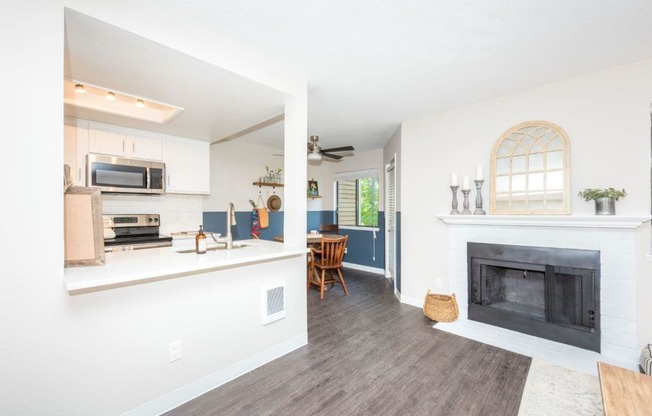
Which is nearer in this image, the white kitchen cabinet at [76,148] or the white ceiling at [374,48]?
the white ceiling at [374,48]

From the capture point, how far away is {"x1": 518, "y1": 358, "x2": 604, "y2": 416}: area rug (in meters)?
1.80

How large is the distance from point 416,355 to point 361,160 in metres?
4.08

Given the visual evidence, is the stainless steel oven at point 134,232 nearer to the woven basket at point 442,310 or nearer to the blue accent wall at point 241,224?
the blue accent wall at point 241,224

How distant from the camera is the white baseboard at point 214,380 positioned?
1758mm

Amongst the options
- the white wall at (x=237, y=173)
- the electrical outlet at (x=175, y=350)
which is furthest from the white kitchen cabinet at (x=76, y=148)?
the electrical outlet at (x=175, y=350)

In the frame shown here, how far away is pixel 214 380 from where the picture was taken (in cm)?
204

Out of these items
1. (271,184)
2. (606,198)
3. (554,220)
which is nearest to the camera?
(606,198)

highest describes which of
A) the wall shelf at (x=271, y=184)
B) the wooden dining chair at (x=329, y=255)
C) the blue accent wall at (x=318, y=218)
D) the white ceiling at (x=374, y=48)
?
the white ceiling at (x=374, y=48)

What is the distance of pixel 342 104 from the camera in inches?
129

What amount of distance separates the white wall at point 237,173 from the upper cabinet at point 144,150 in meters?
0.41

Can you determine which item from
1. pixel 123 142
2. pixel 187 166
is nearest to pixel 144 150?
pixel 123 142

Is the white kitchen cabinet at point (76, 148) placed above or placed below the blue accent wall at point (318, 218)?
above

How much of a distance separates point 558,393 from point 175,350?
2595 millimetres

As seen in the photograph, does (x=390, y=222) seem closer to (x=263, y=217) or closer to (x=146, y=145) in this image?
(x=263, y=217)
